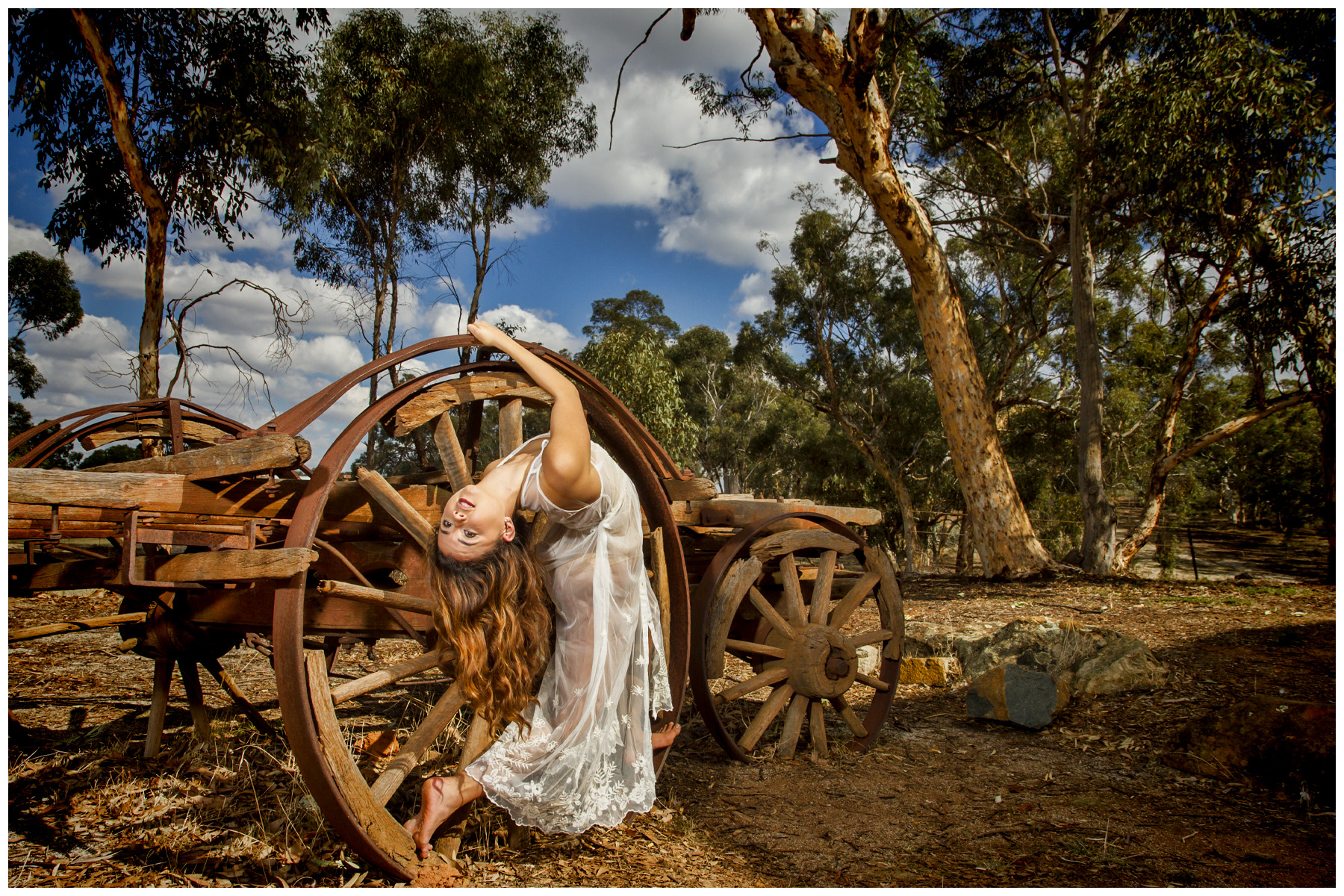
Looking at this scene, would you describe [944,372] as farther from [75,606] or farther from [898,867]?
[75,606]

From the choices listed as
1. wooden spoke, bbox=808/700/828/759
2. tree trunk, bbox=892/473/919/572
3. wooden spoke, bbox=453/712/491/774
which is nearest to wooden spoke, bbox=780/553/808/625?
wooden spoke, bbox=808/700/828/759

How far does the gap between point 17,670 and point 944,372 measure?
33.6 feet

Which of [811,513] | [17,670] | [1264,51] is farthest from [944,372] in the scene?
[17,670]

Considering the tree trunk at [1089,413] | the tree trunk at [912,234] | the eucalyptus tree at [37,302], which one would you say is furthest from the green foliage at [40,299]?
the tree trunk at [1089,413]

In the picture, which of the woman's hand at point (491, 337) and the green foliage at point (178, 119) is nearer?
the woman's hand at point (491, 337)

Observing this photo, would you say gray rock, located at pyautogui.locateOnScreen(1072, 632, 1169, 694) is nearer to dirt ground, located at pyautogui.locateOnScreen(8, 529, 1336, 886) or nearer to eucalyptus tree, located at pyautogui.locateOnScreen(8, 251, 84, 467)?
dirt ground, located at pyautogui.locateOnScreen(8, 529, 1336, 886)

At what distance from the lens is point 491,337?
270cm

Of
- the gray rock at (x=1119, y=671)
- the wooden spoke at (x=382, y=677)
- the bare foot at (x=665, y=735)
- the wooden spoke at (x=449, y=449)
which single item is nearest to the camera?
the wooden spoke at (x=382, y=677)

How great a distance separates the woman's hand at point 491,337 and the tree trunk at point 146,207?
8.55 m

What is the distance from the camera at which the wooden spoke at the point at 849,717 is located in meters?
4.24

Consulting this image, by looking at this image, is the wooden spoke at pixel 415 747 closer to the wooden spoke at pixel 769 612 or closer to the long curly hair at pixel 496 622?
the long curly hair at pixel 496 622

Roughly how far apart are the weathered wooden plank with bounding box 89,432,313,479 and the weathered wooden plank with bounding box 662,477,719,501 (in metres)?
1.73

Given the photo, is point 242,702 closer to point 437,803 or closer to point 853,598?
point 437,803

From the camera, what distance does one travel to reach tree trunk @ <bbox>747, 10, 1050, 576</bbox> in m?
8.50
